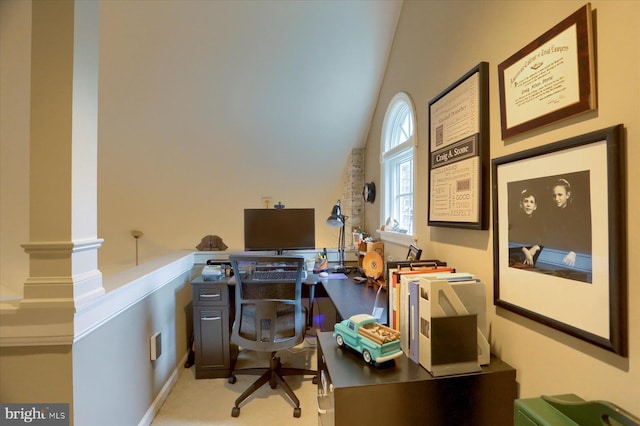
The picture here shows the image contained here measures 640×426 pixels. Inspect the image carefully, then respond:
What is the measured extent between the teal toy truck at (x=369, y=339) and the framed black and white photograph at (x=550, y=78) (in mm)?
940

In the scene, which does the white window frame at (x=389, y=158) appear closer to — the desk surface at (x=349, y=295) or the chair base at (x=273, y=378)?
the desk surface at (x=349, y=295)

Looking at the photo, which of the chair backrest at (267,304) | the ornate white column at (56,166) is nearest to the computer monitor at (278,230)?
the chair backrest at (267,304)

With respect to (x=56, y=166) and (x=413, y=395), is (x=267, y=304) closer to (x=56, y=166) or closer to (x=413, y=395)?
(x=413, y=395)

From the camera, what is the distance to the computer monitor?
9.50 ft

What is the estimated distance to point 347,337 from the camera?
1.21m

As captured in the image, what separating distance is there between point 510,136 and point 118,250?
4.23m

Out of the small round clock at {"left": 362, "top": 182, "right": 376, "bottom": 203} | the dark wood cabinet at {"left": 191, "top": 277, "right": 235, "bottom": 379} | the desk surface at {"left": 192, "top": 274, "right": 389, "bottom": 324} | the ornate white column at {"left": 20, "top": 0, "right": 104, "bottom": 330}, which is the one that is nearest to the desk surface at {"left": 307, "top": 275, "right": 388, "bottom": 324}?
the desk surface at {"left": 192, "top": 274, "right": 389, "bottom": 324}

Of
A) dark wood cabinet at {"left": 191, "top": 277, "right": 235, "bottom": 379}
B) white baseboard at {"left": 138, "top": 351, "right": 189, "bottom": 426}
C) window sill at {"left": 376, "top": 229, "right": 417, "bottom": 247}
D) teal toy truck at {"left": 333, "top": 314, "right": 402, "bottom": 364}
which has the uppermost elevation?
window sill at {"left": 376, "top": 229, "right": 417, "bottom": 247}

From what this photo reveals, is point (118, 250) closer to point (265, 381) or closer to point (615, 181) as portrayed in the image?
point (265, 381)

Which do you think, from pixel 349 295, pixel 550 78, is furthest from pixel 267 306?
pixel 550 78

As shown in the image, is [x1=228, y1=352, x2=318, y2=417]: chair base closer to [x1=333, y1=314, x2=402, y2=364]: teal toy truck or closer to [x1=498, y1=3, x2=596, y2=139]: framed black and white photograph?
[x1=333, y1=314, x2=402, y2=364]: teal toy truck

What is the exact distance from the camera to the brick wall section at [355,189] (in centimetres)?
343

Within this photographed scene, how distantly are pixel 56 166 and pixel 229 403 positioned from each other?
72.6 inches

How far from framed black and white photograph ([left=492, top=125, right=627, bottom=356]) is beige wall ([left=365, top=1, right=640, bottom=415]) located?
0.03 m
